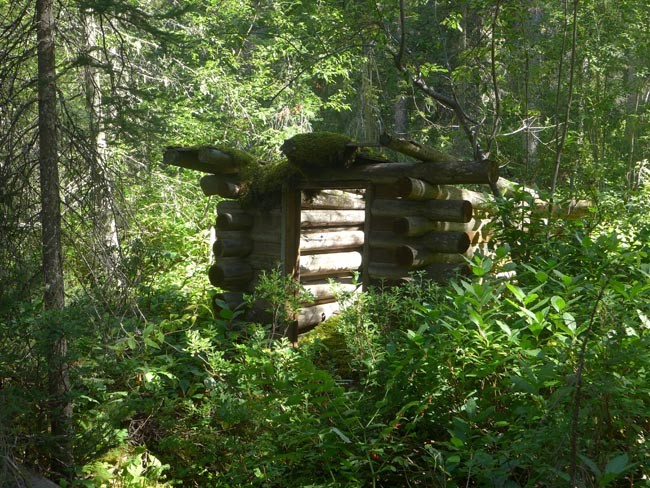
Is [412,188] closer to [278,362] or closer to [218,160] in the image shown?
[218,160]

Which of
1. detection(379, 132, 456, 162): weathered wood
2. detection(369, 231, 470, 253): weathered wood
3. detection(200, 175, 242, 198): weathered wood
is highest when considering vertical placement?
detection(379, 132, 456, 162): weathered wood

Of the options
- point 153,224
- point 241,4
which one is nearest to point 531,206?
point 153,224

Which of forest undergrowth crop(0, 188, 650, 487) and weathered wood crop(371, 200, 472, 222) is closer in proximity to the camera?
forest undergrowth crop(0, 188, 650, 487)

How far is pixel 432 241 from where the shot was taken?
804 centimetres

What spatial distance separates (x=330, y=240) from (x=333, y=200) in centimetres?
64

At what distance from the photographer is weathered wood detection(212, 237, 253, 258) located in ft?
30.6

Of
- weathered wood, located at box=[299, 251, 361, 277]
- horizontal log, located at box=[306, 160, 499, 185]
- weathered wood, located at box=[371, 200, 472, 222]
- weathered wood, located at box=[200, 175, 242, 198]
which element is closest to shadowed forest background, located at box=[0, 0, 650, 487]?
horizontal log, located at box=[306, 160, 499, 185]

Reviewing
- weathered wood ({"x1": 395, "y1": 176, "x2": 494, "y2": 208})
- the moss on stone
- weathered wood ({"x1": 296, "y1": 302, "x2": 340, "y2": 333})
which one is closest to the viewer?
weathered wood ({"x1": 395, "y1": 176, "x2": 494, "y2": 208})

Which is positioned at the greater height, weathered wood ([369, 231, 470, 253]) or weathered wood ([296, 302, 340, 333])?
weathered wood ([369, 231, 470, 253])

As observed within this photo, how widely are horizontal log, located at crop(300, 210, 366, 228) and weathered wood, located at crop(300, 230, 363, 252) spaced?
0.15m

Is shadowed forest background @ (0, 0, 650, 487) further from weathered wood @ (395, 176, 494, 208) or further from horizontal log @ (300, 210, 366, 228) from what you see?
horizontal log @ (300, 210, 366, 228)

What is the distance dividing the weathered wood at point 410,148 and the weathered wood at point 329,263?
2.61 m

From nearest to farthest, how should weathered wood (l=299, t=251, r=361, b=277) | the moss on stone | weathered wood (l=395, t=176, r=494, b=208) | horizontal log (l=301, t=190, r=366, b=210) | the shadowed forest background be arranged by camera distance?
the shadowed forest background
weathered wood (l=395, t=176, r=494, b=208)
the moss on stone
weathered wood (l=299, t=251, r=361, b=277)
horizontal log (l=301, t=190, r=366, b=210)

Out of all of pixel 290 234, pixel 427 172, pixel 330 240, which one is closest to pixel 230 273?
pixel 290 234
